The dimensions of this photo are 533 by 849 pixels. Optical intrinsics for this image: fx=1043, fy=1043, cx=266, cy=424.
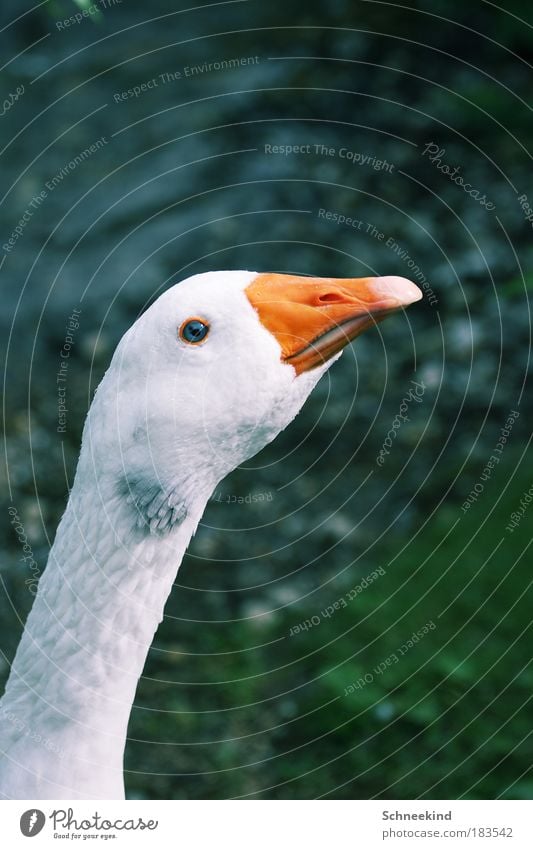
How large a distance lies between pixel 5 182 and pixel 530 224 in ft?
9.20

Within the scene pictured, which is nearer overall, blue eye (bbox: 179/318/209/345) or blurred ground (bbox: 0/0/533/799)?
blue eye (bbox: 179/318/209/345)

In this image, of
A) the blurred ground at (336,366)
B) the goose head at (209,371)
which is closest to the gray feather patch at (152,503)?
the goose head at (209,371)

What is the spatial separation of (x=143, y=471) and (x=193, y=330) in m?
0.27

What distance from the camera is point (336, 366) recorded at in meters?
5.17

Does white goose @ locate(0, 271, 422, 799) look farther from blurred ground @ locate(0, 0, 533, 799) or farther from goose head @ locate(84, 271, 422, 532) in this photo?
blurred ground @ locate(0, 0, 533, 799)

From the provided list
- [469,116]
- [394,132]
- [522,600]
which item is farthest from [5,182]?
[522,600]

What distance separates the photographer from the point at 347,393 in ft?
16.7

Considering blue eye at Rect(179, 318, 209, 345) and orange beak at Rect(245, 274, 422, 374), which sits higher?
orange beak at Rect(245, 274, 422, 374)

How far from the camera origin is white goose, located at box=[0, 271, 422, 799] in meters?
1.80

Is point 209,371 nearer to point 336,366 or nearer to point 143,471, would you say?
point 143,471

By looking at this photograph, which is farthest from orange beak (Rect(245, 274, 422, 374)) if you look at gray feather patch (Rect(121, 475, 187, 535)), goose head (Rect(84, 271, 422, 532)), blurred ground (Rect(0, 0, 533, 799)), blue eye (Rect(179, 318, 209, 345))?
blurred ground (Rect(0, 0, 533, 799))

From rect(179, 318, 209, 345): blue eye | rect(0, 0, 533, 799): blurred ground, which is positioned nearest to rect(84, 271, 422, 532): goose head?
rect(179, 318, 209, 345): blue eye

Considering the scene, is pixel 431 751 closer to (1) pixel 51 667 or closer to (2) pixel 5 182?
(1) pixel 51 667

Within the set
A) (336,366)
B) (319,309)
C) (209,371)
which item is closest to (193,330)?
(209,371)
